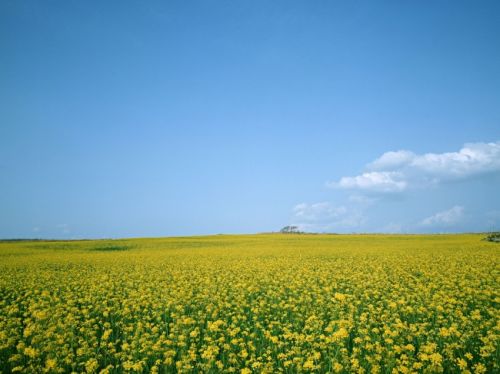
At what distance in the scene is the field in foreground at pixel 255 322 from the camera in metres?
7.38

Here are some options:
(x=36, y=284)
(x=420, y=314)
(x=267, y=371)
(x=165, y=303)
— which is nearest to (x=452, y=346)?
(x=420, y=314)

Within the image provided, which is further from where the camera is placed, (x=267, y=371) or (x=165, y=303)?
(x=165, y=303)

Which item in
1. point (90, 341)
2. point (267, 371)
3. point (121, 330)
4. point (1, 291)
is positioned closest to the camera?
point (267, 371)

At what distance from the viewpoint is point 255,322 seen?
401 inches

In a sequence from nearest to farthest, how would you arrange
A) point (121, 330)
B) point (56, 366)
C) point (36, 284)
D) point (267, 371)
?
point (267, 371) → point (56, 366) → point (121, 330) → point (36, 284)

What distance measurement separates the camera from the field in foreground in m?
7.38

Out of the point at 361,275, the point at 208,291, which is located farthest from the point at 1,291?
the point at 361,275

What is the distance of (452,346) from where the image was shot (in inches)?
297

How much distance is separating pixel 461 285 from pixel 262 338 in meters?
10.2

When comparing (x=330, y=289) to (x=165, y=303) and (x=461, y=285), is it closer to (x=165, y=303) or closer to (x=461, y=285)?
(x=461, y=285)

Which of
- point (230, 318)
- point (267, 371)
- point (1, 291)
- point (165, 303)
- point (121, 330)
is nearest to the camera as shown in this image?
point (267, 371)

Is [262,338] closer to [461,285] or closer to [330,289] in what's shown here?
Result: [330,289]

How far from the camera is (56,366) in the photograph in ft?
23.9

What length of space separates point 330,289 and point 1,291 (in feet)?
49.5
